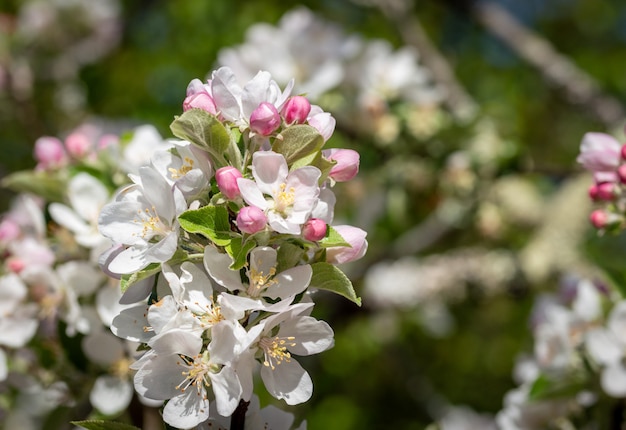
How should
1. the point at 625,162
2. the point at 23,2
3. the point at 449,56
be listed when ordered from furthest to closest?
the point at 449,56, the point at 23,2, the point at 625,162

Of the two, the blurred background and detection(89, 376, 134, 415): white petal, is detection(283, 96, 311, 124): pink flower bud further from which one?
the blurred background

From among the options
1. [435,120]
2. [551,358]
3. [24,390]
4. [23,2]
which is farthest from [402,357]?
[23,2]

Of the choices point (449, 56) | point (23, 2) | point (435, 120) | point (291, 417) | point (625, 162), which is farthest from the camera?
point (449, 56)

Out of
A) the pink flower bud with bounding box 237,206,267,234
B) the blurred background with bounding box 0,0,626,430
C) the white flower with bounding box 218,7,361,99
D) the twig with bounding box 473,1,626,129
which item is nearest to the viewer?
the pink flower bud with bounding box 237,206,267,234

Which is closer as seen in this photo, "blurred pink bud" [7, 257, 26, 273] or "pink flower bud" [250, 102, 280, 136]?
"pink flower bud" [250, 102, 280, 136]

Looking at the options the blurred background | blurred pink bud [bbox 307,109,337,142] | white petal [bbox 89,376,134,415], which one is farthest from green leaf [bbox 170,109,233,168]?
the blurred background

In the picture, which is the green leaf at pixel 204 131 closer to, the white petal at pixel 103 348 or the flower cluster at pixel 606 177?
the white petal at pixel 103 348

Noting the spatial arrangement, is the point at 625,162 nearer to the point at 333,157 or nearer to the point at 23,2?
the point at 333,157
